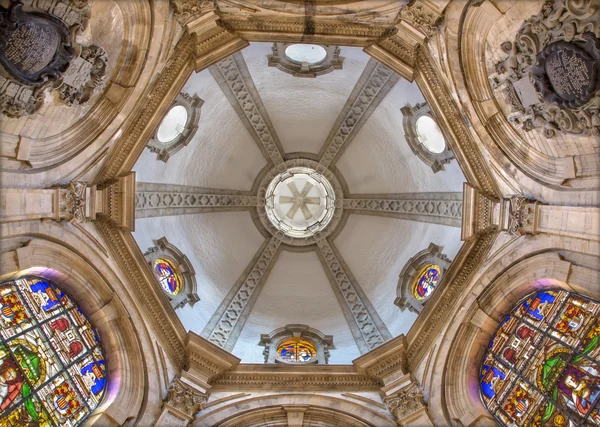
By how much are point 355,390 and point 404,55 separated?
8142 mm

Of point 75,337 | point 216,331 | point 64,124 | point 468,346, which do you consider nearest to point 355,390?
point 468,346

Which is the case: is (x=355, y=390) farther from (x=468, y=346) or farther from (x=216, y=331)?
(x=216, y=331)

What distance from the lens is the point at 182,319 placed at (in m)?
15.5

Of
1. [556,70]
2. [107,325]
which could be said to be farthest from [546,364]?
[107,325]

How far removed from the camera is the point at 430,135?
53.0 ft

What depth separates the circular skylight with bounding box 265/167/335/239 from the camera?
2153 centimetres

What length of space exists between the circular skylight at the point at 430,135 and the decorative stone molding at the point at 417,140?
8 centimetres

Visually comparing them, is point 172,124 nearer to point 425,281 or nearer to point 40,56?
point 40,56

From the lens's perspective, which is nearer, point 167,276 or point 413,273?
point 167,276

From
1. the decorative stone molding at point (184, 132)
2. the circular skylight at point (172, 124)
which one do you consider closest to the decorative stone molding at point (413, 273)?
the decorative stone molding at point (184, 132)

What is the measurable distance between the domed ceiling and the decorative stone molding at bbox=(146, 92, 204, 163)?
30 centimetres

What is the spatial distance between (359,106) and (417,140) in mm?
3040

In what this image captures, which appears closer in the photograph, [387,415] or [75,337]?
[75,337]

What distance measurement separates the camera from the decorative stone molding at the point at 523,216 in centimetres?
1066
